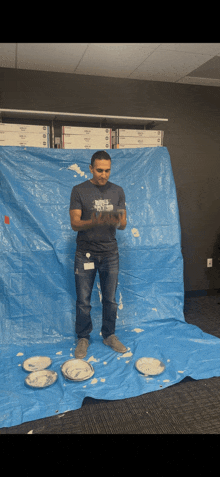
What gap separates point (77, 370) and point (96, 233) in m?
0.84

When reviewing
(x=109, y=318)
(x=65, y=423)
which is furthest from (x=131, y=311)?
(x=65, y=423)

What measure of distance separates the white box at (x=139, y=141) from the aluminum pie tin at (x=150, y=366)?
1773 mm

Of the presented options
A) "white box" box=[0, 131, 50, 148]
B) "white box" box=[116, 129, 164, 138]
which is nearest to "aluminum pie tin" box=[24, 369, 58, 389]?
"white box" box=[0, 131, 50, 148]

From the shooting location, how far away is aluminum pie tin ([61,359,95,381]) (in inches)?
67.1

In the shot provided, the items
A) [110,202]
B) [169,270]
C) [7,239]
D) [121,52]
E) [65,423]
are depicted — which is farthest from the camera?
[169,270]

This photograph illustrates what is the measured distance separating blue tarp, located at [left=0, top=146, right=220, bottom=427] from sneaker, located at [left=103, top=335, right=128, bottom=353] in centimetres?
4

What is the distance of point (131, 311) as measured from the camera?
240 cm

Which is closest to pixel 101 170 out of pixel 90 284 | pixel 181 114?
pixel 90 284

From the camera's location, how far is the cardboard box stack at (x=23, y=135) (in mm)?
2410

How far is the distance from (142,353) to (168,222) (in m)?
1.06

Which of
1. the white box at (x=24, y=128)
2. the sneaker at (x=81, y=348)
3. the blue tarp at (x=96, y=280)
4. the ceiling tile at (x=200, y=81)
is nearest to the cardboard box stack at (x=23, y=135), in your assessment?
the white box at (x=24, y=128)

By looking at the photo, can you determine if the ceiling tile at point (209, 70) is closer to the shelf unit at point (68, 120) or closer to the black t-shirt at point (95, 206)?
the shelf unit at point (68, 120)

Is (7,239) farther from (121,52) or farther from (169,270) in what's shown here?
(121,52)

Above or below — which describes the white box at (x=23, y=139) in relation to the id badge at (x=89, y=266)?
above
